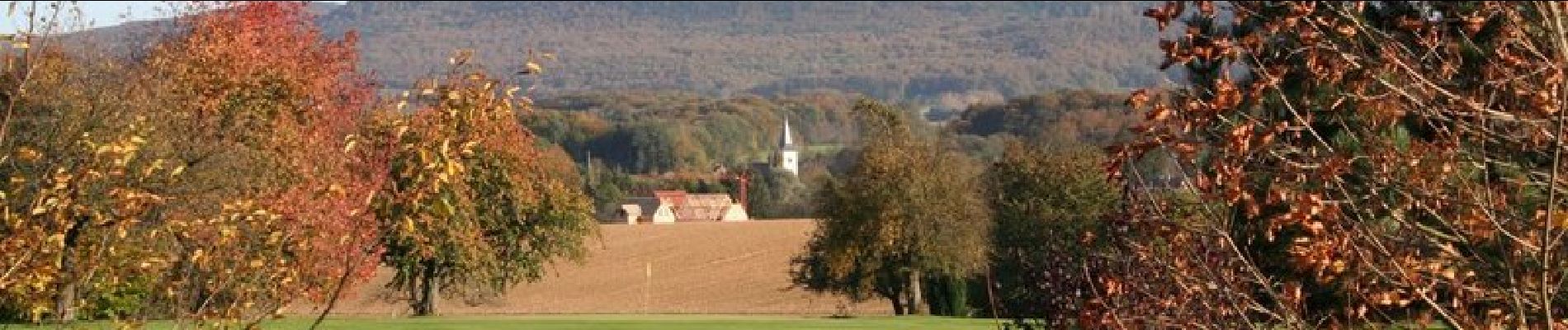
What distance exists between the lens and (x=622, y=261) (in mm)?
103750

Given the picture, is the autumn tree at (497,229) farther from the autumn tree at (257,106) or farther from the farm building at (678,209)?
the farm building at (678,209)

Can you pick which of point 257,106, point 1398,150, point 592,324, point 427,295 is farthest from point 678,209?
point 1398,150

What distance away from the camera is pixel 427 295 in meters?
54.8

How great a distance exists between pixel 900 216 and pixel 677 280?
32175 millimetres

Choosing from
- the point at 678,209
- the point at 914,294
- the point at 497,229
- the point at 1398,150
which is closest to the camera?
the point at 1398,150

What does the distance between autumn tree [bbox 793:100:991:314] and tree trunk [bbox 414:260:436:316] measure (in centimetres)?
1491

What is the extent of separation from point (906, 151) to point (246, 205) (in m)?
55.2

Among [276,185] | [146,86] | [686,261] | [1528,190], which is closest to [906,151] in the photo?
[276,185]

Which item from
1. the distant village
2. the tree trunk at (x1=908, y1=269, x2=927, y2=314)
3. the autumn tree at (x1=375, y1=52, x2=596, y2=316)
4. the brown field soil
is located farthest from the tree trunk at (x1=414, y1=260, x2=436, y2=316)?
the distant village

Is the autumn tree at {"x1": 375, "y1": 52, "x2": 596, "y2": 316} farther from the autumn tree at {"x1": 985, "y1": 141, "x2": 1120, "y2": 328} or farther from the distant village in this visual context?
the distant village

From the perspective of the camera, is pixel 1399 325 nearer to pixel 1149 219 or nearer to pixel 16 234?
pixel 1149 219

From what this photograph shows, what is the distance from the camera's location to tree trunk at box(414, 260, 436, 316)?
53.5 m

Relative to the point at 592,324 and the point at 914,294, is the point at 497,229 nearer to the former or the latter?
the point at 592,324

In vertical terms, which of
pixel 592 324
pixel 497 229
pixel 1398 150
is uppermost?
pixel 1398 150
